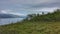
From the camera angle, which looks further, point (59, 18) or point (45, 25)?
point (59, 18)

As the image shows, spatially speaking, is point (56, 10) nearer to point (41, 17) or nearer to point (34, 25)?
point (41, 17)

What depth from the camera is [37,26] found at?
4.30 m

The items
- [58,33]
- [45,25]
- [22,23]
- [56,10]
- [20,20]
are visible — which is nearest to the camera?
[58,33]

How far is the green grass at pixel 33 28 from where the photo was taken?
13.1 feet

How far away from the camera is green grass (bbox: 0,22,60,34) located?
3992mm

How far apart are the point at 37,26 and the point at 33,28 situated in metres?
0.17

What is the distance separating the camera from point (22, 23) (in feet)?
15.2

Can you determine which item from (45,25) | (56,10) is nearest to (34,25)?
(45,25)

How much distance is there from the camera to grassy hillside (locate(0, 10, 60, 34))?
402cm

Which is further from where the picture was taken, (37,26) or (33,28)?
(37,26)

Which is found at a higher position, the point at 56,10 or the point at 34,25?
the point at 56,10

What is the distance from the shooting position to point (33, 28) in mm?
4191

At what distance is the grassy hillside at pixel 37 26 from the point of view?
4020 millimetres

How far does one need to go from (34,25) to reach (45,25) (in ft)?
1.07
